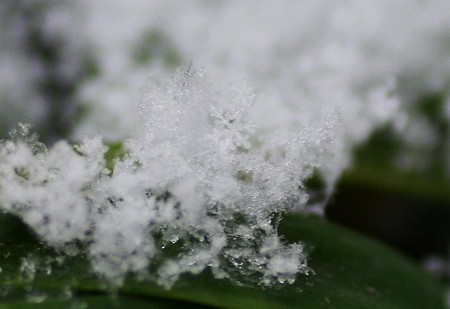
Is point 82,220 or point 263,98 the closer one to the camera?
point 82,220

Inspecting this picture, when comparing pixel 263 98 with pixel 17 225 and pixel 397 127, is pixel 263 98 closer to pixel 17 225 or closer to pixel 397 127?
pixel 397 127

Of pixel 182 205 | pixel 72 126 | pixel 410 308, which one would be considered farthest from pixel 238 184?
pixel 72 126

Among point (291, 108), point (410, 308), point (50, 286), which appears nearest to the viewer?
point (50, 286)

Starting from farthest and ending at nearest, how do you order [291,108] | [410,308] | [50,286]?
[291,108] < [410,308] < [50,286]

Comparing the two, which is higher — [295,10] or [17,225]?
[295,10]
